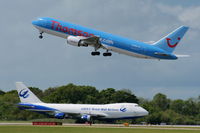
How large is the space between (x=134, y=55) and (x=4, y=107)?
6782cm

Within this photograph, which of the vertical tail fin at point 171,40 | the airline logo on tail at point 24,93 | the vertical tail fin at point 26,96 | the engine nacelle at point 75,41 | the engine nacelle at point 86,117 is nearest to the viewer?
the vertical tail fin at point 171,40

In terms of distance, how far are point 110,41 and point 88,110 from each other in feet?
85.2

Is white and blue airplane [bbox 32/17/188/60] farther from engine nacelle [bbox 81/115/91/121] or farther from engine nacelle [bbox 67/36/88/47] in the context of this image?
engine nacelle [bbox 81/115/91/121]

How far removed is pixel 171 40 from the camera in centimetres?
11400

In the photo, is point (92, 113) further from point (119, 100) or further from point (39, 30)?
point (119, 100)

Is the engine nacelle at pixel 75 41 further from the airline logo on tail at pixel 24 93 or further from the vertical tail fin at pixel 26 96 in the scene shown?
the airline logo on tail at pixel 24 93

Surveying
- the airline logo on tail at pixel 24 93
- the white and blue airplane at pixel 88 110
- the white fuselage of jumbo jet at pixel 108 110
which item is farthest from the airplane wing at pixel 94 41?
the airline logo on tail at pixel 24 93

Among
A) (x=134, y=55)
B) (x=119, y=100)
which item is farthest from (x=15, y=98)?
(x=134, y=55)

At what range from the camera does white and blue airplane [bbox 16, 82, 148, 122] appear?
428ft

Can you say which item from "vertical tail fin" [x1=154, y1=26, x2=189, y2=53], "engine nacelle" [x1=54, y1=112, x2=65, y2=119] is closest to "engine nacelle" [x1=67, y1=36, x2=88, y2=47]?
"vertical tail fin" [x1=154, y1=26, x2=189, y2=53]

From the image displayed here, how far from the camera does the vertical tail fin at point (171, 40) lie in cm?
11262

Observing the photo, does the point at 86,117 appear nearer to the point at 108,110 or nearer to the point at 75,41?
the point at 108,110

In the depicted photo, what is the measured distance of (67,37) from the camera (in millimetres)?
115688

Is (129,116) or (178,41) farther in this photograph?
(129,116)
